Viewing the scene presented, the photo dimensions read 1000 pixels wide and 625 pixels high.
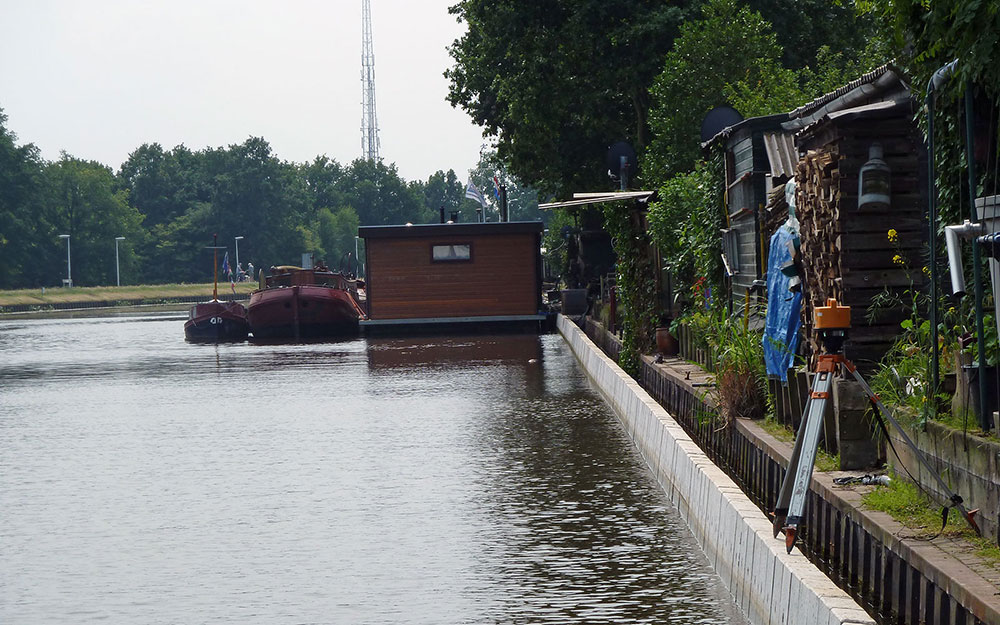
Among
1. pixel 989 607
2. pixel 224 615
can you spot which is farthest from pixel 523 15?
pixel 989 607

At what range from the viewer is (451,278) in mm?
44562

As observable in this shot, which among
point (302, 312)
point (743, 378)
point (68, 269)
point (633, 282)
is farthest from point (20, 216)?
point (743, 378)

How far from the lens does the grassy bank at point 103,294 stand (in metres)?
96.4

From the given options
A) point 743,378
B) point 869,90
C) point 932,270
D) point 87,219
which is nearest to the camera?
point 932,270

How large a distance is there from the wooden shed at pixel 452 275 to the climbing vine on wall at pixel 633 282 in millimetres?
18576

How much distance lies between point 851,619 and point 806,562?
1.21 metres

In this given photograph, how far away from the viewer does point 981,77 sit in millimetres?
7707

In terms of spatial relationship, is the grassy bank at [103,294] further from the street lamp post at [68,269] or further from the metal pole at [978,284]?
the metal pole at [978,284]

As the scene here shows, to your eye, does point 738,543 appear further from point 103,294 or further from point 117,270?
point 117,270

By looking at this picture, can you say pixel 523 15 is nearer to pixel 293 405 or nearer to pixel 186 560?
pixel 293 405

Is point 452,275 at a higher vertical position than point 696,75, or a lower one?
lower

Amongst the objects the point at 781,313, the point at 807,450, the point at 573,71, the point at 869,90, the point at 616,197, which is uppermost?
the point at 573,71

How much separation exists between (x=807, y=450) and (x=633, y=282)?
1734cm

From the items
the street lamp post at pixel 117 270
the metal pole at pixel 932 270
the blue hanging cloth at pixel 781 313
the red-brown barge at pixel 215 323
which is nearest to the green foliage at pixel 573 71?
the red-brown barge at pixel 215 323
